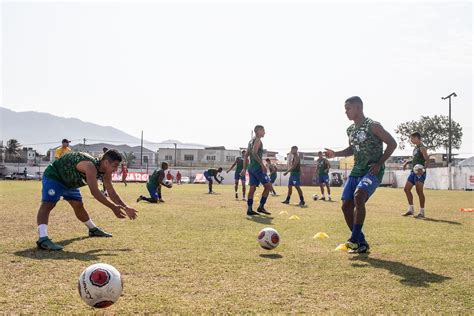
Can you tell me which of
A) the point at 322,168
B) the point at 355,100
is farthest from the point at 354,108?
the point at 322,168

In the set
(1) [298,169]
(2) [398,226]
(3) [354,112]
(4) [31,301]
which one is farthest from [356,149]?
(1) [298,169]

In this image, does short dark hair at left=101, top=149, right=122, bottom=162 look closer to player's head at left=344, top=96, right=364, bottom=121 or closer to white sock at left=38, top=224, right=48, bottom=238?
white sock at left=38, top=224, right=48, bottom=238

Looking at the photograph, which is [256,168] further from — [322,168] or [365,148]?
[322,168]

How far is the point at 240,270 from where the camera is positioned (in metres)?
5.55

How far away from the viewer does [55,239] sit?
7875 mm

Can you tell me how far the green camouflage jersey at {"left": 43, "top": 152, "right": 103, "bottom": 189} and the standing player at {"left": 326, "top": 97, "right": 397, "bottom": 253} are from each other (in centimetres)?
391

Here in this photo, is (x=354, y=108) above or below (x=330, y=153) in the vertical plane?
above

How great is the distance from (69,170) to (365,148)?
4588mm

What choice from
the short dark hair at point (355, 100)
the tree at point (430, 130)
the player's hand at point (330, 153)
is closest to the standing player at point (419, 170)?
the player's hand at point (330, 153)

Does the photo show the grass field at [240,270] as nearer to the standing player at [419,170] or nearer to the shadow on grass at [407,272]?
the shadow on grass at [407,272]

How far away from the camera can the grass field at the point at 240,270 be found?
164 inches

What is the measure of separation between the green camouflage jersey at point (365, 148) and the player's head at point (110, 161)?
144 inches

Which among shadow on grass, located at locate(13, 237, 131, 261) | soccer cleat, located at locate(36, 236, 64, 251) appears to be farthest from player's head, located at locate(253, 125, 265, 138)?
soccer cleat, located at locate(36, 236, 64, 251)

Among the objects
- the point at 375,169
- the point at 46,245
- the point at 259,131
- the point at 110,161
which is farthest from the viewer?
the point at 259,131
